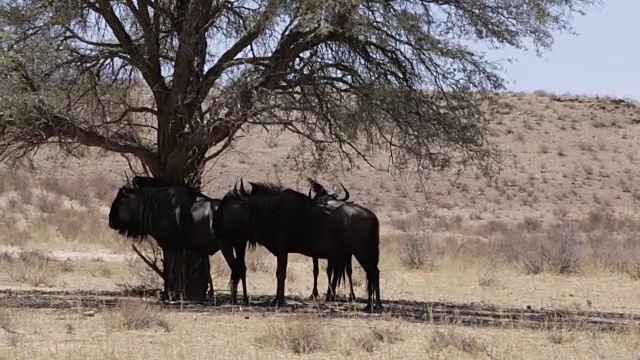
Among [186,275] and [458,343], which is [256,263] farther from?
[458,343]

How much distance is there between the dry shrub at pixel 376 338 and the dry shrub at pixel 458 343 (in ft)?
1.58

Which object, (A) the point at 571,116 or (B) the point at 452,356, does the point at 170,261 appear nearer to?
(B) the point at 452,356

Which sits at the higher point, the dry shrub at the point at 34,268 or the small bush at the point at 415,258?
the small bush at the point at 415,258

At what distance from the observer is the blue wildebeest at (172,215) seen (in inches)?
688

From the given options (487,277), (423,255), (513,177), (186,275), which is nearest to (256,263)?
(423,255)

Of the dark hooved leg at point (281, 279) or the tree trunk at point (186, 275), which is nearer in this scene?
the dark hooved leg at point (281, 279)

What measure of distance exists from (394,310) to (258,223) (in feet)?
7.89

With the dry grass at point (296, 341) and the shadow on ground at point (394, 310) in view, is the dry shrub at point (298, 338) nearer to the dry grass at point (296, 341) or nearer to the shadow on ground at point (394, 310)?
the dry grass at point (296, 341)

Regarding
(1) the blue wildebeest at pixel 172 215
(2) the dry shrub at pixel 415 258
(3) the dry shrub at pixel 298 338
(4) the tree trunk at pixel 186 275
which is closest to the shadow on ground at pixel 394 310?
(4) the tree trunk at pixel 186 275

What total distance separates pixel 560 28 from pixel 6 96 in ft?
25.6

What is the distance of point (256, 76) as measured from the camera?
16312mm

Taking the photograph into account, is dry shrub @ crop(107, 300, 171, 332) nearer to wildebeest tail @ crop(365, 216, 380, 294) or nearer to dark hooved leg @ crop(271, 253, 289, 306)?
dark hooved leg @ crop(271, 253, 289, 306)

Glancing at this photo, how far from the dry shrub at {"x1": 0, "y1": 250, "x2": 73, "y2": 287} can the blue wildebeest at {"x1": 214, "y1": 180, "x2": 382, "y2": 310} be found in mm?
6416

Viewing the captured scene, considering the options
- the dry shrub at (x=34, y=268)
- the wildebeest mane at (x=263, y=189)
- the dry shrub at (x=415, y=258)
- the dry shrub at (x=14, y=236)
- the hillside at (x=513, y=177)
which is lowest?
the dry shrub at (x=34, y=268)
